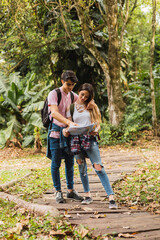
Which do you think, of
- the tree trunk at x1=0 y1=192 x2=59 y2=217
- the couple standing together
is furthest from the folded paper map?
the tree trunk at x1=0 y1=192 x2=59 y2=217

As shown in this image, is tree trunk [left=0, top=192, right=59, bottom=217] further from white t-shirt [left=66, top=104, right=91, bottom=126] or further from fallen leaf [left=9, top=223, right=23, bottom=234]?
white t-shirt [left=66, top=104, right=91, bottom=126]

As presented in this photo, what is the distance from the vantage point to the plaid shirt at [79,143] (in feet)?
13.6

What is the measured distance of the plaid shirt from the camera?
13.6 feet

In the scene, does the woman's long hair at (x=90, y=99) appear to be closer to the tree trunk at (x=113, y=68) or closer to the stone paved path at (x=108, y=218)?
the stone paved path at (x=108, y=218)

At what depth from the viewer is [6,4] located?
10.5 meters

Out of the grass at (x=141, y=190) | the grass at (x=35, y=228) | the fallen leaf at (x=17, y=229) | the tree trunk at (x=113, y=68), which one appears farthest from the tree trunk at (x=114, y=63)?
the fallen leaf at (x=17, y=229)

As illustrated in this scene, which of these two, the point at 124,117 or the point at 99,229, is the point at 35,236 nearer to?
the point at 99,229

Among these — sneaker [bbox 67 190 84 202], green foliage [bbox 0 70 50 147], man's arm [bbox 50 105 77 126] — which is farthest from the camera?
green foliage [bbox 0 70 50 147]

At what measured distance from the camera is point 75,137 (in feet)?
13.9

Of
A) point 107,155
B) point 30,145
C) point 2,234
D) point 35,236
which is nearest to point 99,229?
point 35,236

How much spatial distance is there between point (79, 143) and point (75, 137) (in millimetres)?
114

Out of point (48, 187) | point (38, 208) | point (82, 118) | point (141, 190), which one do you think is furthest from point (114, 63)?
point (38, 208)

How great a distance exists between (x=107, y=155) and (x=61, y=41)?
7172mm

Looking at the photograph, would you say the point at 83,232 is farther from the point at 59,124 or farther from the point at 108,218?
the point at 59,124
